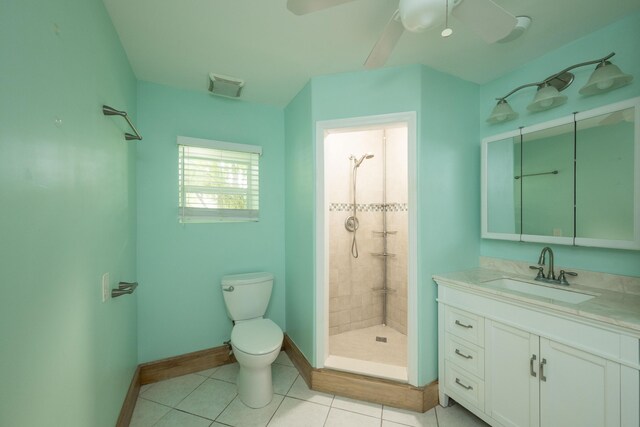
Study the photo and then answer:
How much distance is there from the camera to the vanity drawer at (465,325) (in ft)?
5.06

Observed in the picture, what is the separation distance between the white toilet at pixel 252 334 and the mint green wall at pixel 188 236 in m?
0.22

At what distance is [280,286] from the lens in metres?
2.50

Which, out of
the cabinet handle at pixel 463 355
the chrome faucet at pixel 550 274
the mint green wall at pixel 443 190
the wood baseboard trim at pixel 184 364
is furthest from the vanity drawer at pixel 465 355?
the wood baseboard trim at pixel 184 364

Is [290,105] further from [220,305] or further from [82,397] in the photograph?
[82,397]

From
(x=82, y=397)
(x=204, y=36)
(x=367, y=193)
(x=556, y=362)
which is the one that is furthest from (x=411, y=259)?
(x=204, y=36)

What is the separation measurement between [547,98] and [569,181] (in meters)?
0.54

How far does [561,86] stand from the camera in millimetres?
1606

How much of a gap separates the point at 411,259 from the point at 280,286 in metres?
1.33

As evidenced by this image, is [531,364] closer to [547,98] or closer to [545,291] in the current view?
[545,291]

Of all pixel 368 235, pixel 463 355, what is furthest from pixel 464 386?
pixel 368 235

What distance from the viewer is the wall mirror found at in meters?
1.36

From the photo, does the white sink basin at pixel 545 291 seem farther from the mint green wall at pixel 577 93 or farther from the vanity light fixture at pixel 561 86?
the vanity light fixture at pixel 561 86

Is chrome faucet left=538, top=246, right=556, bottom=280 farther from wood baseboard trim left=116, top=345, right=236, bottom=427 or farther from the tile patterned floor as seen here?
wood baseboard trim left=116, top=345, right=236, bottom=427

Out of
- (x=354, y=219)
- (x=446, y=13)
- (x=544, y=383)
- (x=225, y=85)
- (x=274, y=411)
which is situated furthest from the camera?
(x=354, y=219)
